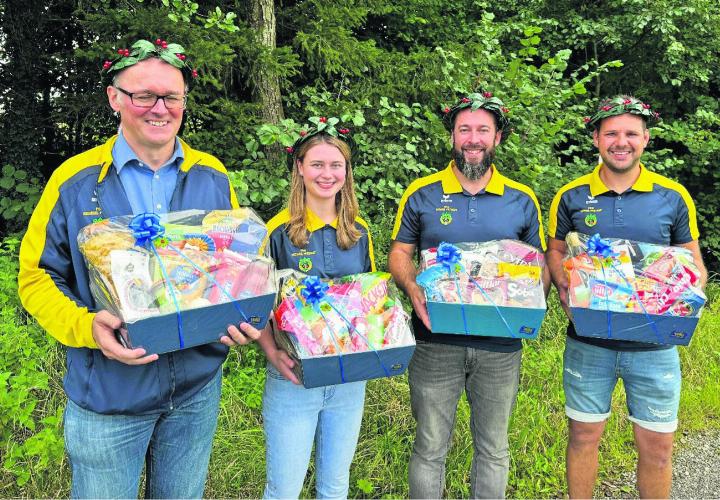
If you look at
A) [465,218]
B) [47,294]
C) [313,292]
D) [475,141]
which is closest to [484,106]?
[475,141]

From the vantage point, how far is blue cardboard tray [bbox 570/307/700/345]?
2.54 m

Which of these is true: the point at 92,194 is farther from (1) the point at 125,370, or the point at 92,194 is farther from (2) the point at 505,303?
(2) the point at 505,303

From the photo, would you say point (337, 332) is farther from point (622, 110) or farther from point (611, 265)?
point (622, 110)

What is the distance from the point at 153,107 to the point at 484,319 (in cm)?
170

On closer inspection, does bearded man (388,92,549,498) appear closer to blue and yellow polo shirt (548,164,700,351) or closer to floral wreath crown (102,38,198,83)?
blue and yellow polo shirt (548,164,700,351)

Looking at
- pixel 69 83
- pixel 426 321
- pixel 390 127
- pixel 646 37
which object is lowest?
pixel 426 321

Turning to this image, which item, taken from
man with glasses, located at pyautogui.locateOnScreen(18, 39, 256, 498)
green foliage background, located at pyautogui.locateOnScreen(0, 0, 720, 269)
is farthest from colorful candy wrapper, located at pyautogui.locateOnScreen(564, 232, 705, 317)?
green foliage background, located at pyautogui.locateOnScreen(0, 0, 720, 269)

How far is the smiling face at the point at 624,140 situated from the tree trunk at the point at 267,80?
10.7ft

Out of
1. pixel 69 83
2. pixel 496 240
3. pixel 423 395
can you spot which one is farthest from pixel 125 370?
pixel 69 83

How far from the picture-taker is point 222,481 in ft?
11.3

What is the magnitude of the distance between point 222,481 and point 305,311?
71.1 inches

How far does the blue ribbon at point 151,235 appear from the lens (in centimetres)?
188

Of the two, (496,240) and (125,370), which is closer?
(125,370)

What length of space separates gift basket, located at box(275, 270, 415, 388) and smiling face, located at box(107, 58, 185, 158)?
806 millimetres
